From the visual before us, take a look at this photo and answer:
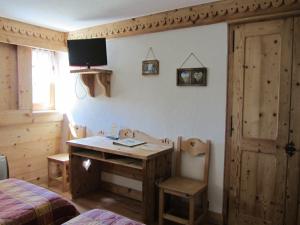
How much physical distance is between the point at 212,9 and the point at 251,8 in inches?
15.3

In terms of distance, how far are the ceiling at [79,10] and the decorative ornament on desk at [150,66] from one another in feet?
1.70

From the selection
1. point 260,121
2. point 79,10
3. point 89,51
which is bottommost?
point 260,121

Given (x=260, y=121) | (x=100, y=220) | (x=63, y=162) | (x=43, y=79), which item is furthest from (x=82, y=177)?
(x=260, y=121)

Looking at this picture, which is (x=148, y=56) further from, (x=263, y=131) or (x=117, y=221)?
(x=117, y=221)

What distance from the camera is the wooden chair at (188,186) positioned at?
247 centimetres

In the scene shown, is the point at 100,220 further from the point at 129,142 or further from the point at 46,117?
the point at 46,117

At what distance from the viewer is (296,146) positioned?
7.47 ft

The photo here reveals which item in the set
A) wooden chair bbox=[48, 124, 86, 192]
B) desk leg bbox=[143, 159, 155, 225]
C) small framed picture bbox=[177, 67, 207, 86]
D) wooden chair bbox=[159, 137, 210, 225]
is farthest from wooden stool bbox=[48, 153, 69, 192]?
small framed picture bbox=[177, 67, 207, 86]

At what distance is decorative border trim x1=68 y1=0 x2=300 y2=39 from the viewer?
2311mm

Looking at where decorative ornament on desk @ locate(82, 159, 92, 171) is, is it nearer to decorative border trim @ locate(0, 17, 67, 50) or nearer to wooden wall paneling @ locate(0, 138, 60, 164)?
wooden wall paneling @ locate(0, 138, 60, 164)

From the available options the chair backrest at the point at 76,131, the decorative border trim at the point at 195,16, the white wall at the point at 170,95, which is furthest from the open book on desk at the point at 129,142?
the decorative border trim at the point at 195,16

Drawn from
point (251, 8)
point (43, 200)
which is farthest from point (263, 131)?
point (43, 200)

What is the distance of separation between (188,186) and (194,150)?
1.31 feet

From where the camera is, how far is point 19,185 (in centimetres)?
225
